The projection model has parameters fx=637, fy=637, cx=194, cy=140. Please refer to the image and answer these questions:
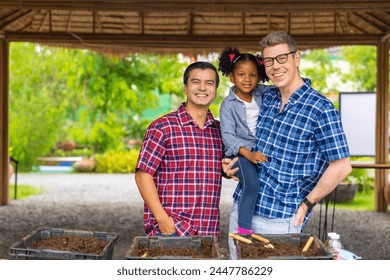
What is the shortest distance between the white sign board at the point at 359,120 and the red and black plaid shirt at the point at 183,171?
269 inches

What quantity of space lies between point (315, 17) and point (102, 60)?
8817 mm

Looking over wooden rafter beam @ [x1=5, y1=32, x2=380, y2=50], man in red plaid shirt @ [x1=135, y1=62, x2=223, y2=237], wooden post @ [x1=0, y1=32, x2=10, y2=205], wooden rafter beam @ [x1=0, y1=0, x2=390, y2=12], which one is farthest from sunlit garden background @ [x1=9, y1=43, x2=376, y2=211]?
man in red plaid shirt @ [x1=135, y1=62, x2=223, y2=237]

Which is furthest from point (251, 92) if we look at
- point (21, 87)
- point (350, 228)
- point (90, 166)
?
point (21, 87)

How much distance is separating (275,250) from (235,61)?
A: 1.04 m

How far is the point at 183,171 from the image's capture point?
2.98m

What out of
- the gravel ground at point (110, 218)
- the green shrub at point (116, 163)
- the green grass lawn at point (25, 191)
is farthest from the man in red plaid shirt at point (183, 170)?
the green shrub at point (116, 163)

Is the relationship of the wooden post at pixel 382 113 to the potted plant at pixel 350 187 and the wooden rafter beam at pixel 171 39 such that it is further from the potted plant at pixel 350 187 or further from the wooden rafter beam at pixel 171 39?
the potted plant at pixel 350 187

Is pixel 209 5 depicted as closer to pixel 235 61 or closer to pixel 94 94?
A: pixel 235 61

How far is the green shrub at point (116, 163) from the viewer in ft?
51.8

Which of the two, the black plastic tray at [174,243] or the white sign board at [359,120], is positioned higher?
the white sign board at [359,120]

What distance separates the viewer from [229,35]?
8.94 m

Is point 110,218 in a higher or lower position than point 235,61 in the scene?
lower

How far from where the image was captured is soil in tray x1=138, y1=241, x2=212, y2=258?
95.3 inches

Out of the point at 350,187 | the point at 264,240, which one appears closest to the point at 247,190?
the point at 264,240
